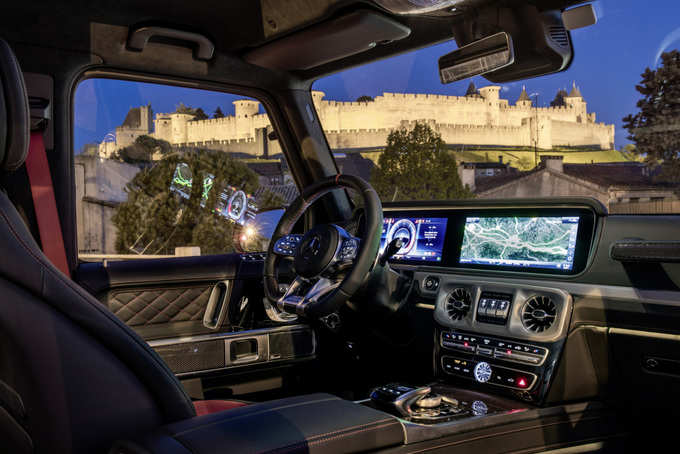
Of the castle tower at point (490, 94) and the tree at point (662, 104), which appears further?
the castle tower at point (490, 94)

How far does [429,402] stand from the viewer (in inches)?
74.9

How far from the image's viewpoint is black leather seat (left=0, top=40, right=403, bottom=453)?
38.7 inches

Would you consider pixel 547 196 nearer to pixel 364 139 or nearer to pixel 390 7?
pixel 390 7

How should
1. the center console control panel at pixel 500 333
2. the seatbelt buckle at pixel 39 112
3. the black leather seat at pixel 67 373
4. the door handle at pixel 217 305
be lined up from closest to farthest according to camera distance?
the black leather seat at pixel 67 373 → the center console control panel at pixel 500 333 → the seatbelt buckle at pixel 39 112 → the door handle at pixel 217 305

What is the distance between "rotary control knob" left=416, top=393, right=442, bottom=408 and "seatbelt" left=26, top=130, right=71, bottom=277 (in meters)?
1.48

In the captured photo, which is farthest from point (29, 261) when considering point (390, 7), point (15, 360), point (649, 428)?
point (649, 428)

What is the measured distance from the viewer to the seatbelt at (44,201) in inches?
93.4

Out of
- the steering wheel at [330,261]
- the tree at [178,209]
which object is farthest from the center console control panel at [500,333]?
the tree at [178,209]

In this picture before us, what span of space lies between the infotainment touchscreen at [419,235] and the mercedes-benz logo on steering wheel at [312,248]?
0.69 metres

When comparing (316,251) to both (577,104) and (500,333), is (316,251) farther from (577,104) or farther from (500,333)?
(577,104)

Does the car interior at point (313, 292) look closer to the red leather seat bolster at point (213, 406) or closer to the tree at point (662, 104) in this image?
the red leather seat bolster at point (213, 406)

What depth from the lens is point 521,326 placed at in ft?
6.64

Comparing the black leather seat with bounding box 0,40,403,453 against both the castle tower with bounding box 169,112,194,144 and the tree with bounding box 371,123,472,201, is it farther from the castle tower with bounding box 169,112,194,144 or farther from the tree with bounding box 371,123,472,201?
the tree with bounding box 371,123,472,201

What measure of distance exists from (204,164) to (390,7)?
205cm
